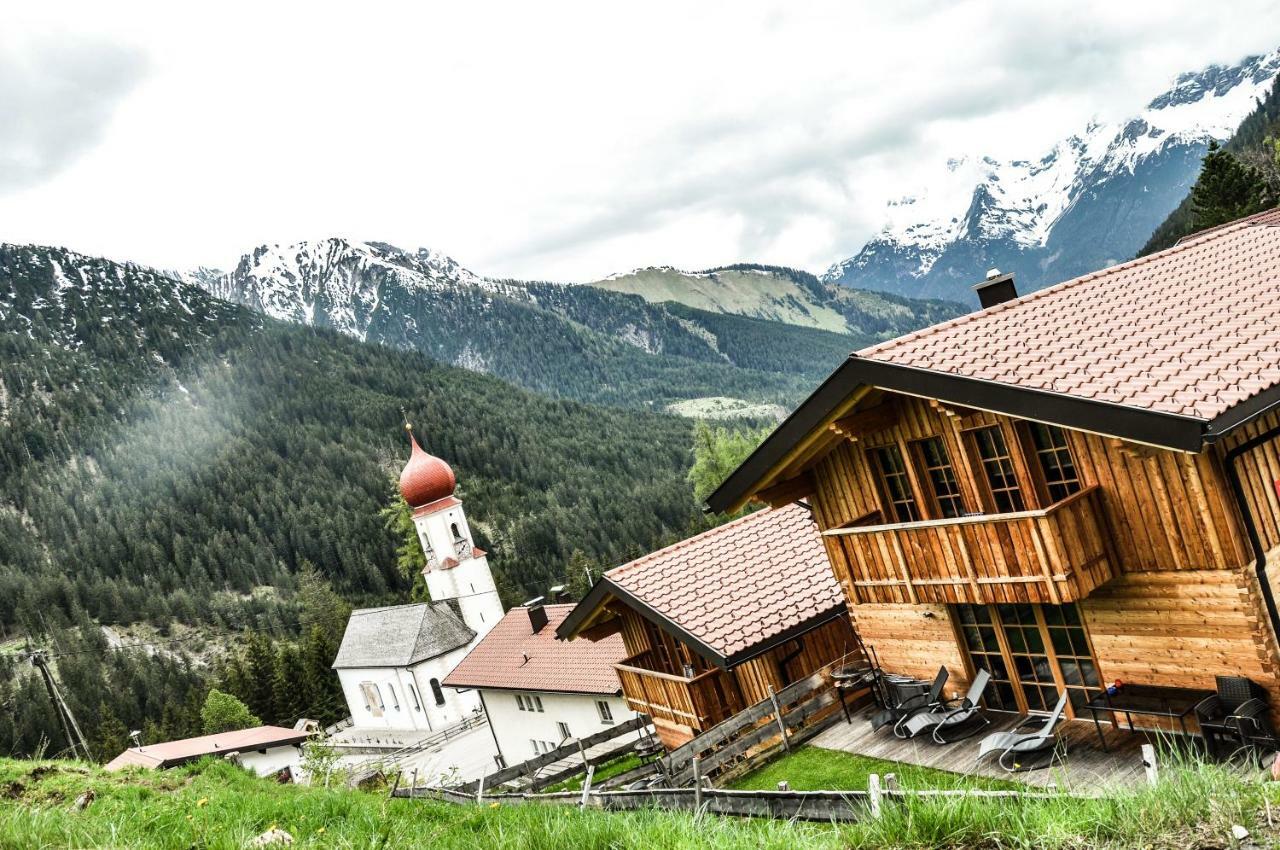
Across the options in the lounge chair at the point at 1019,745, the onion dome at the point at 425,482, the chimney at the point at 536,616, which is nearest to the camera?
the lounge chair at the point at 1019,745

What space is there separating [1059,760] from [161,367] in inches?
8459

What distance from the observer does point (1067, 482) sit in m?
11.5

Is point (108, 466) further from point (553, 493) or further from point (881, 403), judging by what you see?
point (881, 403)

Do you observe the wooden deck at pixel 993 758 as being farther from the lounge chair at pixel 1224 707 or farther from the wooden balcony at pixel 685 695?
the wooden balcony at pixel 685 695

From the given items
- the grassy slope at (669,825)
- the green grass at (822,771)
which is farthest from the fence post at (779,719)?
the grassy slope at (669,825)

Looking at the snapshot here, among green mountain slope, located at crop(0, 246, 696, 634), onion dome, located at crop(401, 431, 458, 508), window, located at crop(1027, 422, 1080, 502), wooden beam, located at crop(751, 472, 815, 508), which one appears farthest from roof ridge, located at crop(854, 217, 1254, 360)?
green mountain slope, located at crop(0, 246, 696, 634)

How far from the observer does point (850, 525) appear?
46.6 ft

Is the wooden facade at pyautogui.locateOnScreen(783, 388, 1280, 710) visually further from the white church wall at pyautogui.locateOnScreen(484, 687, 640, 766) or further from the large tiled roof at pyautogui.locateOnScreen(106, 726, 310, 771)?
the large tiled roof at pyautogui.locateOnScreen(106, 726, 310, 771)

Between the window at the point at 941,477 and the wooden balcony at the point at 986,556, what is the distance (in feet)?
2.60

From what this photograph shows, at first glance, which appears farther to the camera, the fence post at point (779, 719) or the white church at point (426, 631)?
the white church at point (426, 631)

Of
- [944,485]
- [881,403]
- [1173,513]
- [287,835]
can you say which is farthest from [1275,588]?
[287,835]

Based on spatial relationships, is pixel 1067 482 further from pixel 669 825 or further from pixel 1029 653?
pixel 669 825

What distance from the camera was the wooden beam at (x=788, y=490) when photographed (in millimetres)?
15008

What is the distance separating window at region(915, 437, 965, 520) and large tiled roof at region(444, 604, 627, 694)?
563 inches
